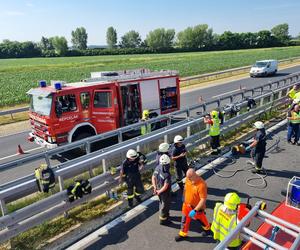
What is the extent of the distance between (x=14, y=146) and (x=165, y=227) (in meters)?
8.97

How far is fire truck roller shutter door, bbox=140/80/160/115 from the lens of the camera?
38.8ft

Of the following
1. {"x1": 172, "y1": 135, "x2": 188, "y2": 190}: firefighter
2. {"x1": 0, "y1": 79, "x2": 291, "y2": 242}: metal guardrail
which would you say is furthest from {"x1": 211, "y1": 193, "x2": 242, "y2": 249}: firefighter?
{"x1": 0, "y1": 79, "x2": 291, "y2": 242}: metal guardrail

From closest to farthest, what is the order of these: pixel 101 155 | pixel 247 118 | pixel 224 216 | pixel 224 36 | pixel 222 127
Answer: pixel 224 216, pixel 101 155, pixel 222 127, pixel 247 118, pixel 224 36

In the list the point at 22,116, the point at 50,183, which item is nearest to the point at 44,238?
the point at 50,183

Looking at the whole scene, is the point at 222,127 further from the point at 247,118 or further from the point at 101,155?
the point at 101,155

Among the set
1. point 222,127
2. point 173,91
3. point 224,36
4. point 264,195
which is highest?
point 224,36

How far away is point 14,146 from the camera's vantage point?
40.1ft

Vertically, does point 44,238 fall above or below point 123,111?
below

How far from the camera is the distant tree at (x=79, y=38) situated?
513 ft

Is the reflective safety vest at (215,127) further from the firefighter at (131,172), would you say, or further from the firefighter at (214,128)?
the firefighter at (131,172)

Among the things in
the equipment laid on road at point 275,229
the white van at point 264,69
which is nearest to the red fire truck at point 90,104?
the equipment laid on road at point 275,229

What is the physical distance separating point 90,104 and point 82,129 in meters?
0.93

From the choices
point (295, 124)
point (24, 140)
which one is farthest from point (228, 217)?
point (24, 140)

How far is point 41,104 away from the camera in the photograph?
388 inches
